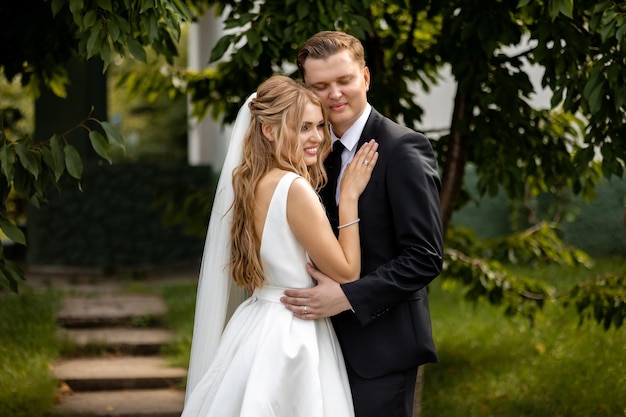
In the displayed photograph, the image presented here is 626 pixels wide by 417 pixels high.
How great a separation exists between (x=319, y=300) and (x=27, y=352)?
13.9 ft

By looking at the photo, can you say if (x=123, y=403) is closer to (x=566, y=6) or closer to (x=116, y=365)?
(x=116, y=365)

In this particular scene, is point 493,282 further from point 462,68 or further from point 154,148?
point 154,148

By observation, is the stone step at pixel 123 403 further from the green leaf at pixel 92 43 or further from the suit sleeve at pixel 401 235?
the suit sleeve at pixel 401 235

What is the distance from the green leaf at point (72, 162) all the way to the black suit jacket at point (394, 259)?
3.67 feet

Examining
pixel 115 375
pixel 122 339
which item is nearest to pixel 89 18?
pixel 115 375

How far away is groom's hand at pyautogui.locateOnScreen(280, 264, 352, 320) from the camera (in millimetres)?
3252

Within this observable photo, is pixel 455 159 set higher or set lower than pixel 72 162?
lower

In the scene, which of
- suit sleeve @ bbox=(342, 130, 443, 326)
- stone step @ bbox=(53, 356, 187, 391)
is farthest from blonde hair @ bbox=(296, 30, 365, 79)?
stone step @ bbox=(53, 356, 187, 391)

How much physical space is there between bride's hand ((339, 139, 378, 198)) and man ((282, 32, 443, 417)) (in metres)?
0.03

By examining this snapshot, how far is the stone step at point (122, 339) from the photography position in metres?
7.61

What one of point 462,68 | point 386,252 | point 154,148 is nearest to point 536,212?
point 462,68

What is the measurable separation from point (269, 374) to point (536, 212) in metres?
8.58

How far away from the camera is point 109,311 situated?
867 centimetres

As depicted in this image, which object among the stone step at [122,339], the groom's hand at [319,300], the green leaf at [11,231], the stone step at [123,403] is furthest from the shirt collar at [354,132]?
the stone step at [122,339]
